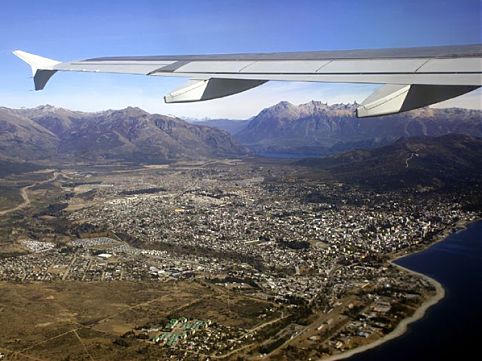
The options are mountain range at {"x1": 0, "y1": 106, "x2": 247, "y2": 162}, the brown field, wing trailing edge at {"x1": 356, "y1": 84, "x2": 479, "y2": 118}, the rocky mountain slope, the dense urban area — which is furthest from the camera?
the rocky mountain slope

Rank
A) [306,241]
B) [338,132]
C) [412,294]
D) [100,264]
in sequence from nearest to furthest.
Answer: [412,294], [100,264], [306,241], [338,132]

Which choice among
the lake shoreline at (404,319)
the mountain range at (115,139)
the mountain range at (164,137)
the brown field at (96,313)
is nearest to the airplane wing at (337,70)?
the brown field at (96,313)

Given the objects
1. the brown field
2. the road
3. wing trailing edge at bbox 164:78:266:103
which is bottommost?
the road

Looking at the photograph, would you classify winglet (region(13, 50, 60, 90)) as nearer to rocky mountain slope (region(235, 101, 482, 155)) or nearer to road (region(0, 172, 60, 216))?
road (region(0, 172, 60, 216))

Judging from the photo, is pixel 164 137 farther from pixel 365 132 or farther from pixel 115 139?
pixel 365 132

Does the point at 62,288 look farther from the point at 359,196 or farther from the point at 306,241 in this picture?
the point at 359,196

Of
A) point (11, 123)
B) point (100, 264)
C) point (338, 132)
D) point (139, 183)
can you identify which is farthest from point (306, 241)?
point (338, 132)

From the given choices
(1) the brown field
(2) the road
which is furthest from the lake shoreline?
(2) the road
